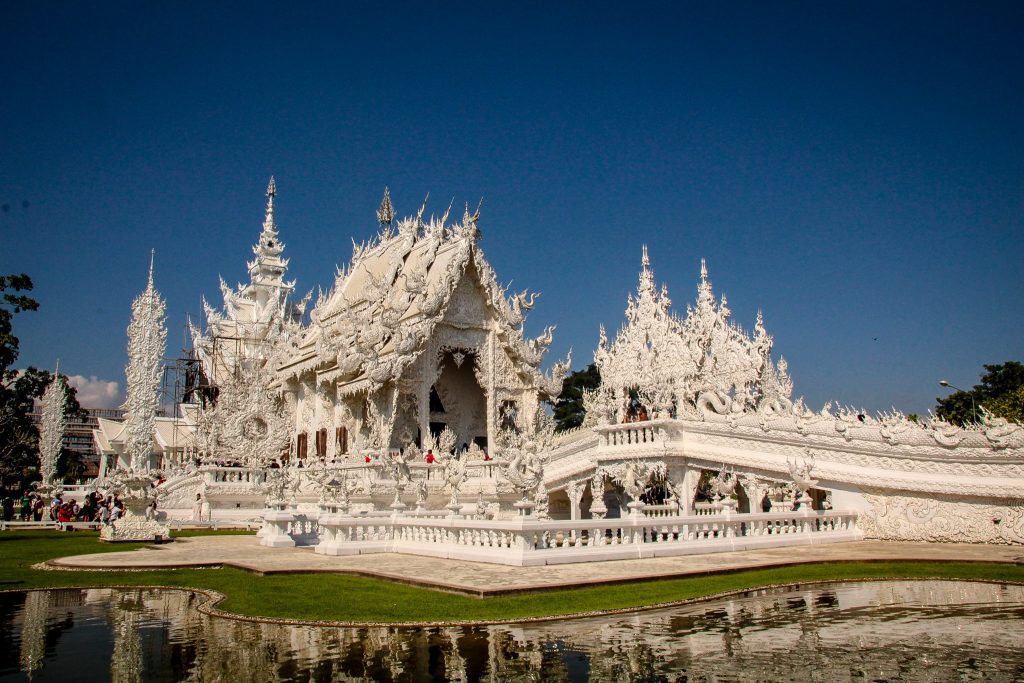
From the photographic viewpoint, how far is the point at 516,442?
13359 millimetres

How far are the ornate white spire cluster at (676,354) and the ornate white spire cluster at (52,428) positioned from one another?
1037 inches

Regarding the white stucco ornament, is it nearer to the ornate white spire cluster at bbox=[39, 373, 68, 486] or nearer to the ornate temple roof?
the ornate white spire cluster at bbox=[39, 373, 68, 486]

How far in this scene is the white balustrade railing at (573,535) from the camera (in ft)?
33.8

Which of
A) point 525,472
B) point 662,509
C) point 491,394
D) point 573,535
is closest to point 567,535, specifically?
point 573,535

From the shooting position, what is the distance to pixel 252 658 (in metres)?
5.44

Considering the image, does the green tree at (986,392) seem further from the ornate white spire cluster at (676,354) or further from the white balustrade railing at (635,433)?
the white balustrade railing at (635,433)

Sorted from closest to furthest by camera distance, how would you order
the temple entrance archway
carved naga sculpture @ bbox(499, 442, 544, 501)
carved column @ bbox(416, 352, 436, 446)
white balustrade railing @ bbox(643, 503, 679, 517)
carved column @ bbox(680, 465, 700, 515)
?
carved naga sculpture @ bbox(499, 442, 544, 501)
carved column @ bbox(680, 465, 700, 515)
white balustrade railing @ bbox(643, 503, 679, 517)
carved column @ bbox(416, 352, 436, 446)
the temple entrance archway

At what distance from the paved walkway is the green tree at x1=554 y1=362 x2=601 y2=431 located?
33.5 meters

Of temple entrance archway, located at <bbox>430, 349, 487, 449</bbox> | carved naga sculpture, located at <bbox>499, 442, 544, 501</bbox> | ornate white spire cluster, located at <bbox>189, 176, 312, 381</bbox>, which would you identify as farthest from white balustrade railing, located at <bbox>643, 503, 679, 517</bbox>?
ornate white spire cluster, located at <bbox>189, 176, 312, 381</bbox>

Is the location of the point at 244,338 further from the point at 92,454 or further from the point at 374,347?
the point at 92,454

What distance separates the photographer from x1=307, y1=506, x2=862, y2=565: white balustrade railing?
33.8ft

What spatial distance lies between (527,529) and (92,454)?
203 ft

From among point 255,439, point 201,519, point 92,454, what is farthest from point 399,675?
point 92,454

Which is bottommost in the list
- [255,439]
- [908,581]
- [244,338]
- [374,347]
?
[908,581]
